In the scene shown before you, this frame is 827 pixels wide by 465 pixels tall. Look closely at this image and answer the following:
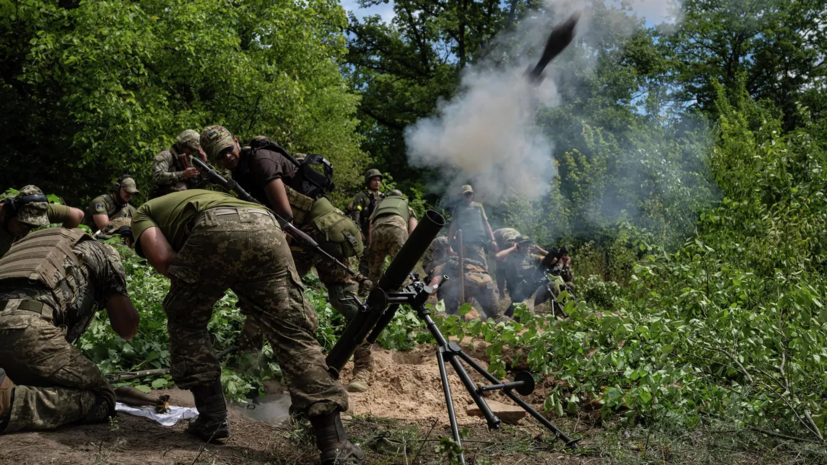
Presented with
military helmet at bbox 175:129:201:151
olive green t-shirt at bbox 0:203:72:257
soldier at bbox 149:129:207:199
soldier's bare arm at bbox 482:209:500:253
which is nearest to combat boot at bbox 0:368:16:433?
olive green t-shirt at bbox 0:203:72:257

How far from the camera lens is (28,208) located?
14.9 feet

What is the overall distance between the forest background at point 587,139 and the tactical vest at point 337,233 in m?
0.98

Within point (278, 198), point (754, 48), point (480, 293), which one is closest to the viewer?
point (278, 198)

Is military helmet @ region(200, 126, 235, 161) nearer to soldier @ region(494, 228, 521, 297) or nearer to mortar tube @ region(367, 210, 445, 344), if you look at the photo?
mortar tube @ region(367, 210, 445, 344)

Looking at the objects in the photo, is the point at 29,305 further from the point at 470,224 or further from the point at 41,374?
the point at 470,224

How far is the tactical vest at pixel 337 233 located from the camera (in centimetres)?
539

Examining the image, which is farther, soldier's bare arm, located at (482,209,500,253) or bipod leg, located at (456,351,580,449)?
soldier's bare arm, located at (482,209,500,253)

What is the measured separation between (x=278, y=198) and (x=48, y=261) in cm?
177

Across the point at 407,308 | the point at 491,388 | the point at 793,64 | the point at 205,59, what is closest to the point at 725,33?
the point at 793,64

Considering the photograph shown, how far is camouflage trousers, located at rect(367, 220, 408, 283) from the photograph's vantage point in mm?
7172

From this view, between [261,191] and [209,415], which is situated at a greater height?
[261,191]

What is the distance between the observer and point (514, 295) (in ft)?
36.4

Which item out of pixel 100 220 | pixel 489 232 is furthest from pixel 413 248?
pixel 489 232

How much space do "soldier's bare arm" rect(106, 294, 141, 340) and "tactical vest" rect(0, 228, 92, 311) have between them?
23 centimetres
